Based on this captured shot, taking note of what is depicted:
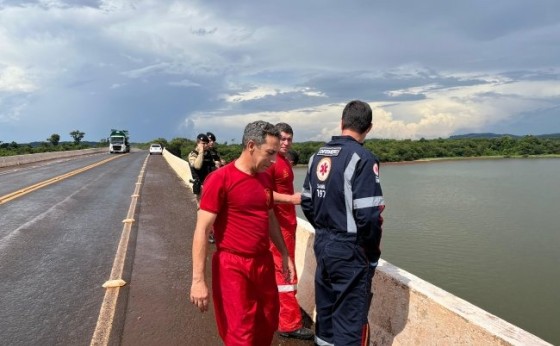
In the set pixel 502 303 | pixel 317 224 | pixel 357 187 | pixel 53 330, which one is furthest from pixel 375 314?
pixel 502 303

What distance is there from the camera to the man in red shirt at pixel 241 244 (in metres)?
2.86

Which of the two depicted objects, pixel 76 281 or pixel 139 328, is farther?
pixel 76 281

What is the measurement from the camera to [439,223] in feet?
80.6

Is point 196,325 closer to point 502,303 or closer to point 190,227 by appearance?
point 190,227

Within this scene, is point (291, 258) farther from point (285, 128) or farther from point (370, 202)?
point (370, 202)

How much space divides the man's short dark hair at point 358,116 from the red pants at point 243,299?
1103 millimetres

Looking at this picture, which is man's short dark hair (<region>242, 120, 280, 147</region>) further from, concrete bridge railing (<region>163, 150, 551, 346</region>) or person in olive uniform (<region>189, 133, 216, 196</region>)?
person in olive uniform (<region>189, 133, 216, 196</region>)

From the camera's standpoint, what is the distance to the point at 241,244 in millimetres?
2947

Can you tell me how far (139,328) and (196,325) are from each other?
1.91 feet

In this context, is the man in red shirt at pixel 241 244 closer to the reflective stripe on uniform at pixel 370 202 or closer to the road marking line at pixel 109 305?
the reflective stripe on uniform at pixel 370 202

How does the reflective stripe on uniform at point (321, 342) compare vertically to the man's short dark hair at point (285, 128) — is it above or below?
below

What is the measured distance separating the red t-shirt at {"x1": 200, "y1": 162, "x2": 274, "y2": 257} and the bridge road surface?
169cm

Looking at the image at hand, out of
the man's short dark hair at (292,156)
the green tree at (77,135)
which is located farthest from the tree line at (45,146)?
the man's short dark hair at (292,156)

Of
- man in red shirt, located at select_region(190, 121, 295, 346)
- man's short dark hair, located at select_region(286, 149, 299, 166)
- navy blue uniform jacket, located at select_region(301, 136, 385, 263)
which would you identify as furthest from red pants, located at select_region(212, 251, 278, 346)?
man's short dark hair, located at select_region(286, 149, 299, 166)
